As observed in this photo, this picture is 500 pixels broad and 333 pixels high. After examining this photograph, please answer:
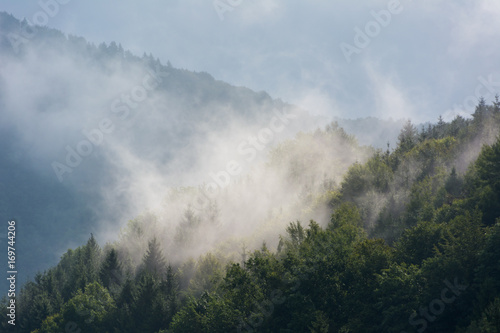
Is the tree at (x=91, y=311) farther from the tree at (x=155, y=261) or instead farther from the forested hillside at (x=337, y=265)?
the tree at (x=155, y=261)

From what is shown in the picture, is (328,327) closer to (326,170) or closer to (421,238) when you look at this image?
(421,238)

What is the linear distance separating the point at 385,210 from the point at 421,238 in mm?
26819

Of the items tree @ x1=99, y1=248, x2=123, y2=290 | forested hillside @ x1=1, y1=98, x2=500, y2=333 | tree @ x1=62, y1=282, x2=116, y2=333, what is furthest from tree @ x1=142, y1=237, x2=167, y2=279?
tree @ x1=62, y1=282, x2=116, y2=333

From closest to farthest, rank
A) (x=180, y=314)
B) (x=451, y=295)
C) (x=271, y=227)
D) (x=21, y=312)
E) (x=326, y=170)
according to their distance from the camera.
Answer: (x=451, y=295)
(x=180, y=314)
(x=21, y=312)
(x=271, y=227)
(x=326, y=170)

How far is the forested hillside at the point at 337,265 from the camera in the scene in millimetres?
38406

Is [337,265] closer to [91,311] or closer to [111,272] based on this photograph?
[91,311]

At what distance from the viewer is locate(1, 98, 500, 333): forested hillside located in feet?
126

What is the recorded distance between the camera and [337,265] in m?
45.2

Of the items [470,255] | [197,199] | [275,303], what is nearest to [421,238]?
[470,255]

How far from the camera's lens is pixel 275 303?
44.3 meters

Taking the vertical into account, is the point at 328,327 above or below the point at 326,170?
below

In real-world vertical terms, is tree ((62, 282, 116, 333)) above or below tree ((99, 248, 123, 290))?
below

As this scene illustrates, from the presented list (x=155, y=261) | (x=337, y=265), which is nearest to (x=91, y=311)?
(x=155, y=261)

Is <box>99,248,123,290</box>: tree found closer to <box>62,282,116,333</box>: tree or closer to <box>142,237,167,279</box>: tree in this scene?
<box>142,237,167,279</box>: tree
